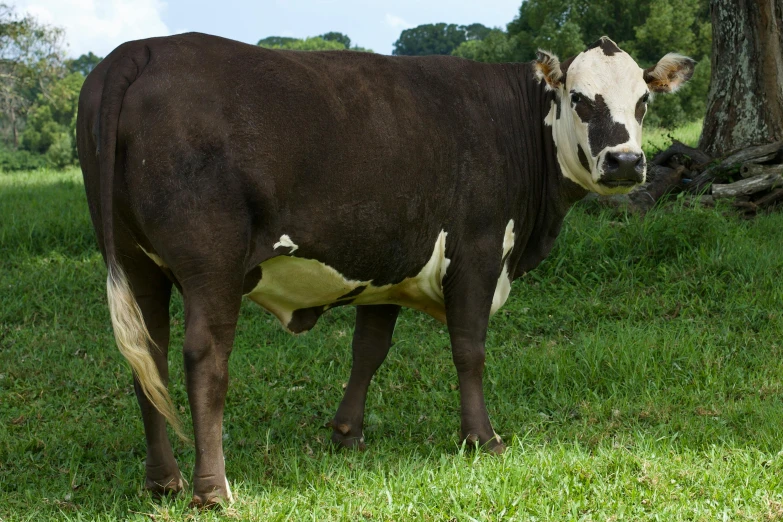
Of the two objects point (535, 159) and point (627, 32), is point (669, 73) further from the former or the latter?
point (627, 32)

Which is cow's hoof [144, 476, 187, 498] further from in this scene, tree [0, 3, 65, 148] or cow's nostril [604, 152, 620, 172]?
tree [0, 3, 65, 148]

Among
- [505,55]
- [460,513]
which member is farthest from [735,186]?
[505,55]

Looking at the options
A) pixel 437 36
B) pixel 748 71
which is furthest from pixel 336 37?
pixel 748 71

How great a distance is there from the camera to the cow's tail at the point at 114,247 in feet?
12.6

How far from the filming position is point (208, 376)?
3.97 metres

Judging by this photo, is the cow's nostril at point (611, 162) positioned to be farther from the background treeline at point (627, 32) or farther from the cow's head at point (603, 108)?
the background treeline at point (627, 32)

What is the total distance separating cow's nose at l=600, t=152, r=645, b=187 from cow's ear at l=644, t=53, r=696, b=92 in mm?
785

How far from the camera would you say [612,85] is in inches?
188

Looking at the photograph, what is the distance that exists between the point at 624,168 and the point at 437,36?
8373 centimetres

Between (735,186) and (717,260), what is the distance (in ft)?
5.48

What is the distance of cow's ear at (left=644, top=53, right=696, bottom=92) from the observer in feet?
16.8

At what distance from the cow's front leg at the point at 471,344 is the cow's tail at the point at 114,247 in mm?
1657

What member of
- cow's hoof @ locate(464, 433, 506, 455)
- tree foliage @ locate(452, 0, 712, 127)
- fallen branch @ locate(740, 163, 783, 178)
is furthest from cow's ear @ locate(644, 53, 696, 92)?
tree foliage @ locate(452, 0, 712, 127)

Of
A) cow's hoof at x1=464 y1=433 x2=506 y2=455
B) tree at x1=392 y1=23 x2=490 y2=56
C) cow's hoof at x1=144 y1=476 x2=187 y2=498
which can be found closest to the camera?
cow's hoof at x1=144 y1=476 x2=187 y2=498
